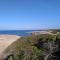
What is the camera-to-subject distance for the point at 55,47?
25.6 feet

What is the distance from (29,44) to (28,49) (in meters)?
0.34

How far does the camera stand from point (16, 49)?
7.74 meters

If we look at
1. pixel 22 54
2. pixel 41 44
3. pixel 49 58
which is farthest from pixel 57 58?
pixel 22 54

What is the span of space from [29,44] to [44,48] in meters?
0.65

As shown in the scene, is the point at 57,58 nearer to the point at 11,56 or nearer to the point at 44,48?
the point at 44,48

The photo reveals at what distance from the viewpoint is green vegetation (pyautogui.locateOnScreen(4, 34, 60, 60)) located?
24.8 feet

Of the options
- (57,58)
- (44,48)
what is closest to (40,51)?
(44,48)

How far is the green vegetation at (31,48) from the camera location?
7551 mm

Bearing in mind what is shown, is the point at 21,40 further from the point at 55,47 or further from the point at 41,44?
the point at 55,47

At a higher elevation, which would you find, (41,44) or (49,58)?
(41,44)

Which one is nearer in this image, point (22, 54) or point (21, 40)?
point (22, 54)

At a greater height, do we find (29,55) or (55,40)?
(55,40)

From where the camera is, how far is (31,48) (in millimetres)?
7738

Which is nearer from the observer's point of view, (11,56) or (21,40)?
(11,56)
